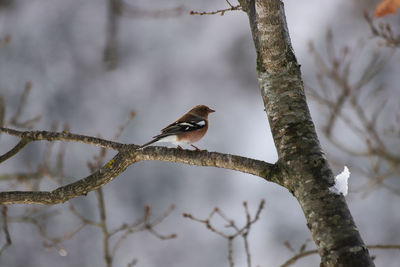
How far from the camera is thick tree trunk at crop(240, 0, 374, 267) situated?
186 cm

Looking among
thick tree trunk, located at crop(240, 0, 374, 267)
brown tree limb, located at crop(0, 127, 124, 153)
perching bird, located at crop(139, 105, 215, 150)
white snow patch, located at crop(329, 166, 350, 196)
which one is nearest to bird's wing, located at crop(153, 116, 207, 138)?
perching bird, located at crop(139, 105, 215, 150)

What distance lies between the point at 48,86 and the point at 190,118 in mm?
6836

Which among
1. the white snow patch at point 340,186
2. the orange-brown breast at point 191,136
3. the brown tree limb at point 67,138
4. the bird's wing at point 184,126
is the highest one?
the bird's wing at point 184,126

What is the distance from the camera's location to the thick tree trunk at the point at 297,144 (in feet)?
6.10

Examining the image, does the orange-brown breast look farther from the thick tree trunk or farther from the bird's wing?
the thick tree trunk

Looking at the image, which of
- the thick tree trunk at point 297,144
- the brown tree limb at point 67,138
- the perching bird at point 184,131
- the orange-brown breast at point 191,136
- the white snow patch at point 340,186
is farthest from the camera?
the orange-brown breast at point 191,136

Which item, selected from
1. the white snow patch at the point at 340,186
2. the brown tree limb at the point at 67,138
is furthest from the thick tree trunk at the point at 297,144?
the brown tree limb at the point at 67,138

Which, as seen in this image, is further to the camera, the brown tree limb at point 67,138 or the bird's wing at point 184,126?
the bird's wing at point 184,126

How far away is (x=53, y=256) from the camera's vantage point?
9.20 meters

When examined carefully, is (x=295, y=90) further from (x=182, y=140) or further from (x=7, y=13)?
(x=7, y=13)

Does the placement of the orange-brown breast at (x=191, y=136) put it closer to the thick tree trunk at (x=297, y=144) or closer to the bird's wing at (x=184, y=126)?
the bird's wing at (x=184, y=126)

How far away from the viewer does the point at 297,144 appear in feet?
7.38

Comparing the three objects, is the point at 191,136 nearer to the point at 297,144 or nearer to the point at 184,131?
the point at 184,131

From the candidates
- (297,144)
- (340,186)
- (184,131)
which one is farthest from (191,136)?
(340,186)
